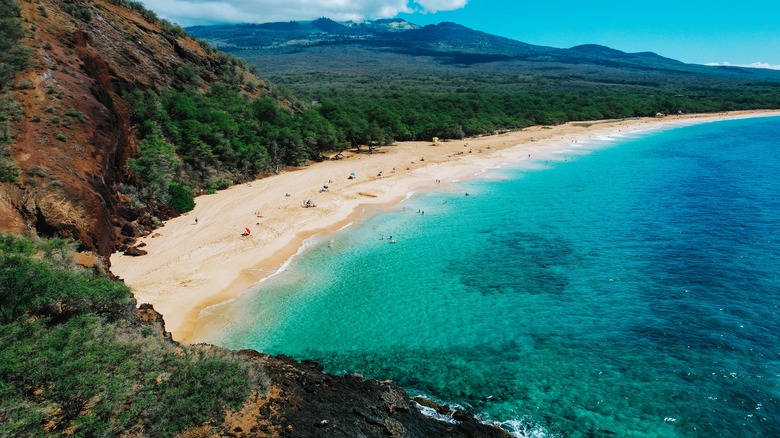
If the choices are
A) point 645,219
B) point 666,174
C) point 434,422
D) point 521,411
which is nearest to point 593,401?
point 521,411

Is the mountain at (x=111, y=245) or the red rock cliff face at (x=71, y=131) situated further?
the red rock cliff face at (x=71, y=131)

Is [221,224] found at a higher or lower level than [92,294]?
lower

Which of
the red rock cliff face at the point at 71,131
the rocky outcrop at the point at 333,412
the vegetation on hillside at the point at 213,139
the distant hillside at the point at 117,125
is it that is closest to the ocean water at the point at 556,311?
the rocky outcrop at the point at 333,412

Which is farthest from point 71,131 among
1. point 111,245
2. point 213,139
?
point 213,139

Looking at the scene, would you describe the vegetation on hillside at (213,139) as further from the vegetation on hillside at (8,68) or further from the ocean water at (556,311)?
the ocean water at (556,311)

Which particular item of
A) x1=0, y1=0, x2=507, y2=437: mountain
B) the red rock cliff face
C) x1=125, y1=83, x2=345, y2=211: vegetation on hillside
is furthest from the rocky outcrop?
x1=125, y1=83, x2=345, y2=211: vegetation on hillside

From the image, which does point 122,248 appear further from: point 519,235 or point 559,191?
point 559,191
